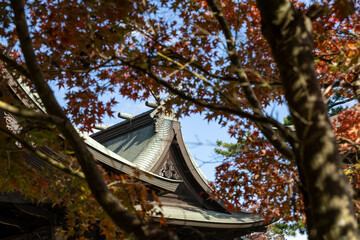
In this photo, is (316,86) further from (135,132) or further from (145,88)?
(135,132)

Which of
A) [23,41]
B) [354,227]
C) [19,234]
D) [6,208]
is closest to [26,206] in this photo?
[6,208]

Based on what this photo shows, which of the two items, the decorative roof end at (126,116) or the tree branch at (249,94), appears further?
the decorative roof end at (126,116)

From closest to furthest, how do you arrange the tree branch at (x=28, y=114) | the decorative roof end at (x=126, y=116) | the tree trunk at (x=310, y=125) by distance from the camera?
the tree trunk at (x=310, y=125), the tree branch at (x=28, y=114), the decorative roof end at (x=126, y=116)

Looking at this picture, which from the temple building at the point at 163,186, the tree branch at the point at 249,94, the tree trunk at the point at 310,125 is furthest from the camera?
the temple building at the point at 163,186

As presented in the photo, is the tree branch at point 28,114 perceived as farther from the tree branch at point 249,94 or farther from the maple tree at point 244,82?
the tree branch at point 249,94

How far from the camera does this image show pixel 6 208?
8289 mm

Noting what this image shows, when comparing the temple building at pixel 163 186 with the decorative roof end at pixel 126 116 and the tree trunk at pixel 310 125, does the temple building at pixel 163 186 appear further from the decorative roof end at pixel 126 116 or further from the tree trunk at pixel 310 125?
the tree trunk at pixel 310 125

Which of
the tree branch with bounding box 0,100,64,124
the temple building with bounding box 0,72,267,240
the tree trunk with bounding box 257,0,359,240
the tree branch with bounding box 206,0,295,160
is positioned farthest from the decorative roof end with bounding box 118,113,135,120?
the tree trunk with bounding box 257,0,359,240

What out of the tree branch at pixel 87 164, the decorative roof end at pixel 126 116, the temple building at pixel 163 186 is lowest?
the tree branch at pixel 87 164

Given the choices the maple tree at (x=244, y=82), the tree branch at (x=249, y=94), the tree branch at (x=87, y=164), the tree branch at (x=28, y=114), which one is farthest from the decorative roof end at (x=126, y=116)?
the tree branch at (x=28, y=114)

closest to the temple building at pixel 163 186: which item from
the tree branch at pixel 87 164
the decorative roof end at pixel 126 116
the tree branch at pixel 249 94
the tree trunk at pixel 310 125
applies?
the decorative roof end at pixel 126 116

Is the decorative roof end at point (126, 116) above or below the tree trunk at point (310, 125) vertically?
above

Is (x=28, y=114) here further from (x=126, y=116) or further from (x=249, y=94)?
(x=126, y=116)

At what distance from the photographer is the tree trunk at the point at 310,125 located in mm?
2539
